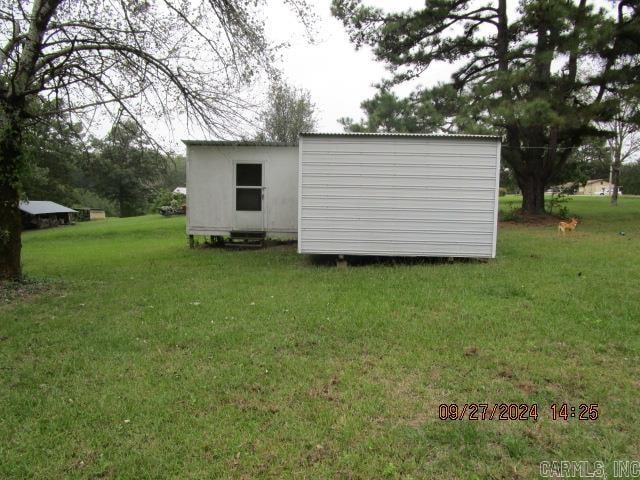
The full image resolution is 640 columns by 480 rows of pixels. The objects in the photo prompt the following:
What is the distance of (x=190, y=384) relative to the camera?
3.32 m

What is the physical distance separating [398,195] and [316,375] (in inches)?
190

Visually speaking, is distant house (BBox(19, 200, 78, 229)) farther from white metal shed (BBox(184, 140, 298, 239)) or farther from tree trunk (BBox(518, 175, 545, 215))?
tree trunk (BBox(518, 175, 545, 215))

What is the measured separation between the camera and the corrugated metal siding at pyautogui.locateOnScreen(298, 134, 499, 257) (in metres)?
7.63

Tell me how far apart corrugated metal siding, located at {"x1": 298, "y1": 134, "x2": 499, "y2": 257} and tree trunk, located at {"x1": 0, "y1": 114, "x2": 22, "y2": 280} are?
4.09 m

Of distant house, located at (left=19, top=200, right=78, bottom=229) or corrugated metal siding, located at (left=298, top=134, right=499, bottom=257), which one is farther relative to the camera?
A: distant house, located at (left=19, top=200, right=78, bottom=229)

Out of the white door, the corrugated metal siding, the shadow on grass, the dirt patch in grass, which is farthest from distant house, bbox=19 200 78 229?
the corrugated metal siding

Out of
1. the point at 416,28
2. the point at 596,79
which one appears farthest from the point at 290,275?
the point at 596,79

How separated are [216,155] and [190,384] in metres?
8.08

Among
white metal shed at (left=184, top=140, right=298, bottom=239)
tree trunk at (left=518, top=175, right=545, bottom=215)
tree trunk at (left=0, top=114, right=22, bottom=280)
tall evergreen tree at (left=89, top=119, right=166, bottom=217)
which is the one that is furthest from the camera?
tree trunk at (left=518, top=175, right=545, bottom=215)

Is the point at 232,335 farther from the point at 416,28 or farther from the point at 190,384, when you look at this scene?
the point at 416,28
